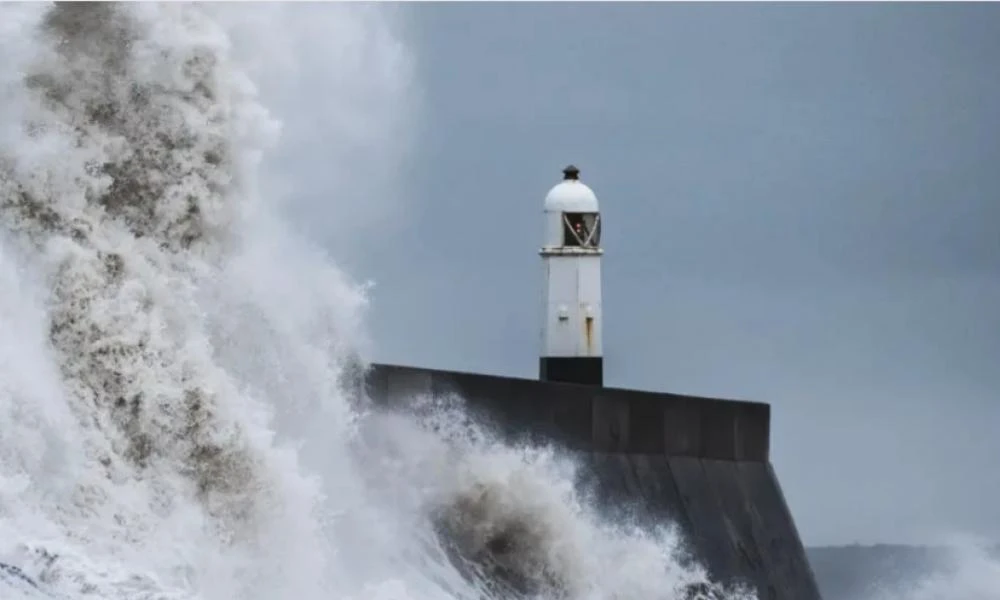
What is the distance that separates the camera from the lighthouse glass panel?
60.8 feet

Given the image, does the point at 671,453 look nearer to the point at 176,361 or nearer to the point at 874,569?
the point at 176,361

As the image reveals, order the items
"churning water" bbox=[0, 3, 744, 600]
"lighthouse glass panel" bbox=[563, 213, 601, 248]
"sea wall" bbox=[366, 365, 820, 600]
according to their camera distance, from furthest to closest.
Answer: "lighthouse glass panel" bbox=[563, 213, 601, 248] < "sea wall" bbox=[366, 365, 820, 600] < "churning water" bbox=[0, 3, 744, 600]

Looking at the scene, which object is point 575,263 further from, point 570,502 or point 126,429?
point 126,429

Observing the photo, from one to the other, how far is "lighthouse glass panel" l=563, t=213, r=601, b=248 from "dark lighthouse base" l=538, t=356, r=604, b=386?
2.72 feet

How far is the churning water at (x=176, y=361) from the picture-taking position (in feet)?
34.5

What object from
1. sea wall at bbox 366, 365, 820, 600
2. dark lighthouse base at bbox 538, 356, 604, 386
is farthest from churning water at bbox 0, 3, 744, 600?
dark lighthouse base at bbox 538, 356, 604, 386

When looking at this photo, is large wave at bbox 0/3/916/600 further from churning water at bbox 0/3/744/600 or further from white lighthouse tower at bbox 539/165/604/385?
white lighthouse tower at bbox 539/165/604/385

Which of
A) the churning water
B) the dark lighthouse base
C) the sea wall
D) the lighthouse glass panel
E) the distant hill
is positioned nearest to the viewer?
the churning water

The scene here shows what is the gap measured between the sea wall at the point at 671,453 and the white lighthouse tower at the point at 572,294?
1.00 meters

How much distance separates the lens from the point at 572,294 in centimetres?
1834

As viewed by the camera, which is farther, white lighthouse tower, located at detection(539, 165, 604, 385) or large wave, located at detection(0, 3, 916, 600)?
white lighthouse tower, located at detection(539, 165, 604, 385)

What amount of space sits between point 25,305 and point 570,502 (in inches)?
194

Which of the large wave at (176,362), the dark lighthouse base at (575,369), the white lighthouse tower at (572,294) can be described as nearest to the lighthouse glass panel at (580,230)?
the white lighthouse tower at (572,294)

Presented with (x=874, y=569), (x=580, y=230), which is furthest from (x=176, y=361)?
(x=874, y=569)
